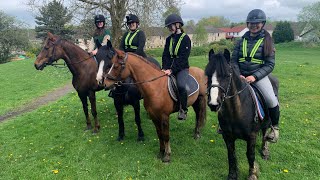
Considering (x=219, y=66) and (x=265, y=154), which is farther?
(x=265, y=154)

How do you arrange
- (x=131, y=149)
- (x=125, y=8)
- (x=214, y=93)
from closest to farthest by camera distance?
(x=214, y=93) → (x=131, y=149) → (x=125, y=8)

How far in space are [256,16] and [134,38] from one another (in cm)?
351

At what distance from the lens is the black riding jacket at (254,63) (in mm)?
4832

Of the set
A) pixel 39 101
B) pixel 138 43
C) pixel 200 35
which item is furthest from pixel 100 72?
pixel 200 35

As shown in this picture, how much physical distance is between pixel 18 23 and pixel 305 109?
5631 centimetres

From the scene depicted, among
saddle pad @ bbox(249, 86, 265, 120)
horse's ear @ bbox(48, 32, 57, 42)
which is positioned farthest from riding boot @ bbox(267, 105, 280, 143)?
horse's ear @ bbox(48, 32, 57, 42)

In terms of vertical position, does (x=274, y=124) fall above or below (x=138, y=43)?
below

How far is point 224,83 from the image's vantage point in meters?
4.11

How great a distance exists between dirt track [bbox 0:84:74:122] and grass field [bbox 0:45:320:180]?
1152mm

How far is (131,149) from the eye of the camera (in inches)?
276

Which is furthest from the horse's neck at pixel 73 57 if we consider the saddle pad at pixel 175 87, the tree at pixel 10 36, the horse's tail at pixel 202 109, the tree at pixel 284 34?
the tree at pixel 284 34

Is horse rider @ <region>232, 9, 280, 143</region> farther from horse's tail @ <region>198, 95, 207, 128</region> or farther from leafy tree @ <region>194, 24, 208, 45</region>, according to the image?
leafy tree @ <region>194, 24, 208, 45</region>

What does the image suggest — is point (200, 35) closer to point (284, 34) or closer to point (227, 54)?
point (284, 34)

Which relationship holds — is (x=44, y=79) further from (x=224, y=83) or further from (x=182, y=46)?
(x=224, y=83)
